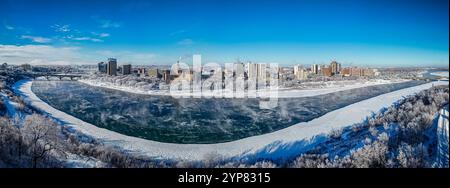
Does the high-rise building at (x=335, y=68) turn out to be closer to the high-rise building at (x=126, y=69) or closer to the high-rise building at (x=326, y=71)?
the high-rise building at (x=326, y=71)

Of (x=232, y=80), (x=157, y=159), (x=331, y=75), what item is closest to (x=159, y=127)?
(x=157, y=159)

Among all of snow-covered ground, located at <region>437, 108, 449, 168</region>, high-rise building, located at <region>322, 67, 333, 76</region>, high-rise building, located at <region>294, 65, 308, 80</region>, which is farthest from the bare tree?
high-rise building, located at <region>294, 65, 308, 80</region>

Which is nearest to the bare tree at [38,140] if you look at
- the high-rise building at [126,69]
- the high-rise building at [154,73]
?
the high-rise building at [126,69]

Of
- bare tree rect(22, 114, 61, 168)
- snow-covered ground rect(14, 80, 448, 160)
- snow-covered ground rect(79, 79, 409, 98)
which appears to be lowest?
snow-covered ground rect(14, 80, 448, 160)

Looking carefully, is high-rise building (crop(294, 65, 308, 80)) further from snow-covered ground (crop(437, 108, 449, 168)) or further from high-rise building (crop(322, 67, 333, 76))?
snow-covered ground (crop(437, 108, 449, 168))

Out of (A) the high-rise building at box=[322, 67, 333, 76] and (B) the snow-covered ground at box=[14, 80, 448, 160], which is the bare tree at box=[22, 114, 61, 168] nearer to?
(B) the snow-covered ground at box=[14, 80, 448, 160]

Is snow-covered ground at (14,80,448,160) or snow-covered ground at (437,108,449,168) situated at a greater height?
snow-covered ground at (437,108,449,168)

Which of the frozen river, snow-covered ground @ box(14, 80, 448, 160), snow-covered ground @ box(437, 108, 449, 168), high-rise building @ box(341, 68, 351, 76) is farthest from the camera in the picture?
high-rise building @ box(341, 68, 351, 76)

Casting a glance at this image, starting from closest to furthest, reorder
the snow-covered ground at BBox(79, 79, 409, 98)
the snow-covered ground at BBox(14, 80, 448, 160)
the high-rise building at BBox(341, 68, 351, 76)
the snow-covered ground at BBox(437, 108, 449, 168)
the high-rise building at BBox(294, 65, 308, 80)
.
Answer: the snow-covered ground at BBox(437, 108, 449, 168) → the snow-covered ground at BBox(14, 80, 448, 160) → the snow-covered ground at BBox(79, 79, 409, 98) → the high-rise building at BBox(341, 68, 351, 76) → the high-rise building at BBox(294, 65, 308, 80)

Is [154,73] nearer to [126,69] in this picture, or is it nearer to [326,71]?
[126,69]

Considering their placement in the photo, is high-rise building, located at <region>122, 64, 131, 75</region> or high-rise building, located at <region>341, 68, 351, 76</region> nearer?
high-rise building, located at <region>122, 64, 131, 75</region>

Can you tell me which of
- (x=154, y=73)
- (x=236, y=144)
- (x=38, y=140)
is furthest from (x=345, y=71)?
(x=38, y=140)
